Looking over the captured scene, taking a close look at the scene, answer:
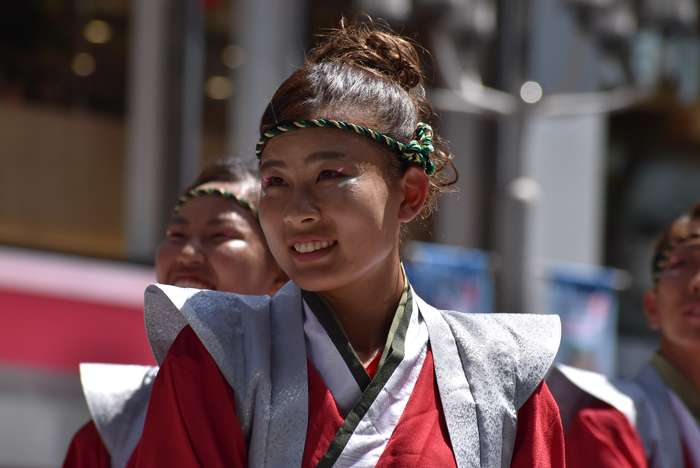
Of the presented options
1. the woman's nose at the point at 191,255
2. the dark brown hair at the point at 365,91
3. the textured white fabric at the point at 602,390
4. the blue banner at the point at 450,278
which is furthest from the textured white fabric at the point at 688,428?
the blue banner at the point at 450,278

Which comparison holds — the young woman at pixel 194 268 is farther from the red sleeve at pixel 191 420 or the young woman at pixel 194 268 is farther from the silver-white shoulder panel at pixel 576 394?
the silver-white shoulder panel at pixel 576 394

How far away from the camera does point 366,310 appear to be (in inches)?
62.5

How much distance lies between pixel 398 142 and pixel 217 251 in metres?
0.74

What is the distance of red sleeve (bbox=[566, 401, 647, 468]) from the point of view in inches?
79.6

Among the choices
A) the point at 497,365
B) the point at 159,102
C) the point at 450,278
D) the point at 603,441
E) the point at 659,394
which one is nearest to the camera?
the point at 497,365

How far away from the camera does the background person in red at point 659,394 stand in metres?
2.06

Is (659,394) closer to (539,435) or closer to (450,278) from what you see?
(539,435)

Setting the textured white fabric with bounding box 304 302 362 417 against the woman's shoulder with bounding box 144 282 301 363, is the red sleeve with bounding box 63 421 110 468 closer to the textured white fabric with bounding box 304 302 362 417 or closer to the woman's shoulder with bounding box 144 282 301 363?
the woman's shoulder with bounding box 144 282 301 363

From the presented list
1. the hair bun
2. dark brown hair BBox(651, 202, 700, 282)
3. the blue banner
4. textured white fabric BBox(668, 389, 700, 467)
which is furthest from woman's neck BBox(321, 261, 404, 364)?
the blue banner

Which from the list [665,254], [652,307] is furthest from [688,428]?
[665,254]

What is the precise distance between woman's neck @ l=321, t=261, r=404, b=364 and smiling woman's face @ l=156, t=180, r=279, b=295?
1.82 feet

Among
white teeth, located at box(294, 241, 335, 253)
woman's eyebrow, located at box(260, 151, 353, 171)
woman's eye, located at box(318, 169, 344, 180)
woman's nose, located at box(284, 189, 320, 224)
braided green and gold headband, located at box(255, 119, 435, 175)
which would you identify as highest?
braided green and gold headband, located at box(255, 119, 435, 175)

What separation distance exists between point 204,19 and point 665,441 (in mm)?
4655

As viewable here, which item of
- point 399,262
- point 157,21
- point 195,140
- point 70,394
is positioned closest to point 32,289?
point 70,394
